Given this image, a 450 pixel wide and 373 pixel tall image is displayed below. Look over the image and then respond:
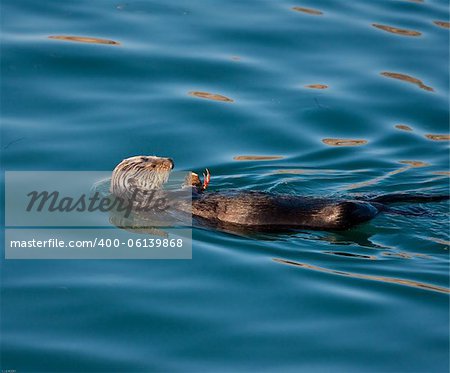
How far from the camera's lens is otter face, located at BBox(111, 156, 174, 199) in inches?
332

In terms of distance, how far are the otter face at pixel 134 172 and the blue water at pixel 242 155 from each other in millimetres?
676

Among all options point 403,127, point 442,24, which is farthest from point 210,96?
point 442,24

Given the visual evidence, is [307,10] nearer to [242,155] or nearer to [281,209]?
[242,155]

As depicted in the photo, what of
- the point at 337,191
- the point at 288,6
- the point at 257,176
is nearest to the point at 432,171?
the point at 337,191

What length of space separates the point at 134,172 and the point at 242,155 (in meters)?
1.54

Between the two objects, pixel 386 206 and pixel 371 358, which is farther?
pixel 386 206

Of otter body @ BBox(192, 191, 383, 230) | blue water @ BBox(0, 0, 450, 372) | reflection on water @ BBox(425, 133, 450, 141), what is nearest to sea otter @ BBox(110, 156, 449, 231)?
otter body @ BBox(192, 191, 383, 230)

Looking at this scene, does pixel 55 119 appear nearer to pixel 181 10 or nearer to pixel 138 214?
pixel 138 214

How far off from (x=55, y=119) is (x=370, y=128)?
3393 millimetres

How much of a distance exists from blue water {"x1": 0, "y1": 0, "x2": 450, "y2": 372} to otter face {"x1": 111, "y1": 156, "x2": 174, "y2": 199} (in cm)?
68

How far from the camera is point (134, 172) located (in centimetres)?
843

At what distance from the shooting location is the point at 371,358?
19.7 feet

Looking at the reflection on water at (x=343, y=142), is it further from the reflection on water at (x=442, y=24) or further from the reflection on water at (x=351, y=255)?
the reflection on water at (x=442, y=24)

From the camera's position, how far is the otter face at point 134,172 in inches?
332
